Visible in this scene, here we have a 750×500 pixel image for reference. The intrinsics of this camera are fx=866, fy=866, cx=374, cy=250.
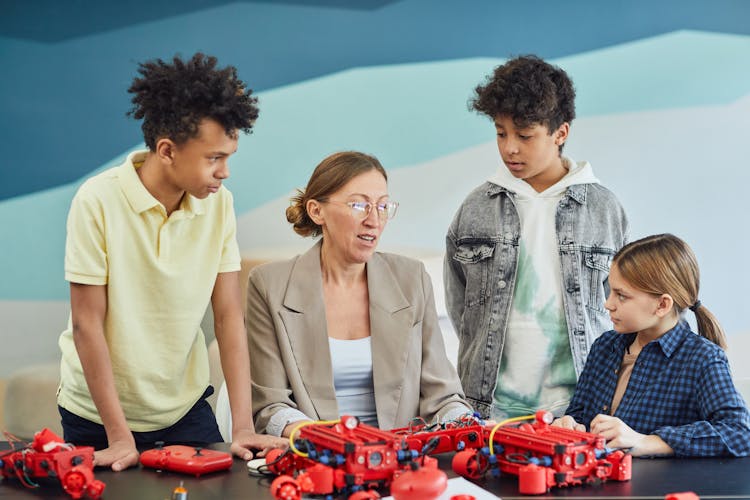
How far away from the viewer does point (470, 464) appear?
67.2 inches

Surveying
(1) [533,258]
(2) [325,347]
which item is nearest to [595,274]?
(1) [533,258]

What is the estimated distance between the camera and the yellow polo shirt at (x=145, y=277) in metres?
2.00

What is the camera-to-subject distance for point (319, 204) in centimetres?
239

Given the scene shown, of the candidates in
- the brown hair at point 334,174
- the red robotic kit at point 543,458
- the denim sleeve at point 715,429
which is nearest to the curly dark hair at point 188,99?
the brown hair at point 334,174

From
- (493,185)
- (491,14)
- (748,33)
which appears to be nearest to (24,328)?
(493,185)

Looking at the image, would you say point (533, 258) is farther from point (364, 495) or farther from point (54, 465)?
point (54, 465)

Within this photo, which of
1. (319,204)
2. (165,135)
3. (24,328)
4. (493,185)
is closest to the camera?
(165,135)

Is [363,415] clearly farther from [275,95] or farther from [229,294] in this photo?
[275,95]

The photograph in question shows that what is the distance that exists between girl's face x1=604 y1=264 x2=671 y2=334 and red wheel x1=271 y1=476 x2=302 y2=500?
1.05m

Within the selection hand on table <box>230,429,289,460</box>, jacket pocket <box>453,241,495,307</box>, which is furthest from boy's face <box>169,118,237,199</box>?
jacket pocket <box>453,241,495,307</box>

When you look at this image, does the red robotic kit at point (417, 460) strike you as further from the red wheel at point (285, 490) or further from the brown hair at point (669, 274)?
the brown hair at point (669, 274)

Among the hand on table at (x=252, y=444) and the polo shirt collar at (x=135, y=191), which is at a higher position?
the polo shirt collar at (x=135, y=191)

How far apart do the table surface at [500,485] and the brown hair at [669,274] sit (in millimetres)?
499

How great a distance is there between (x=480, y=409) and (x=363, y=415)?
561mm
